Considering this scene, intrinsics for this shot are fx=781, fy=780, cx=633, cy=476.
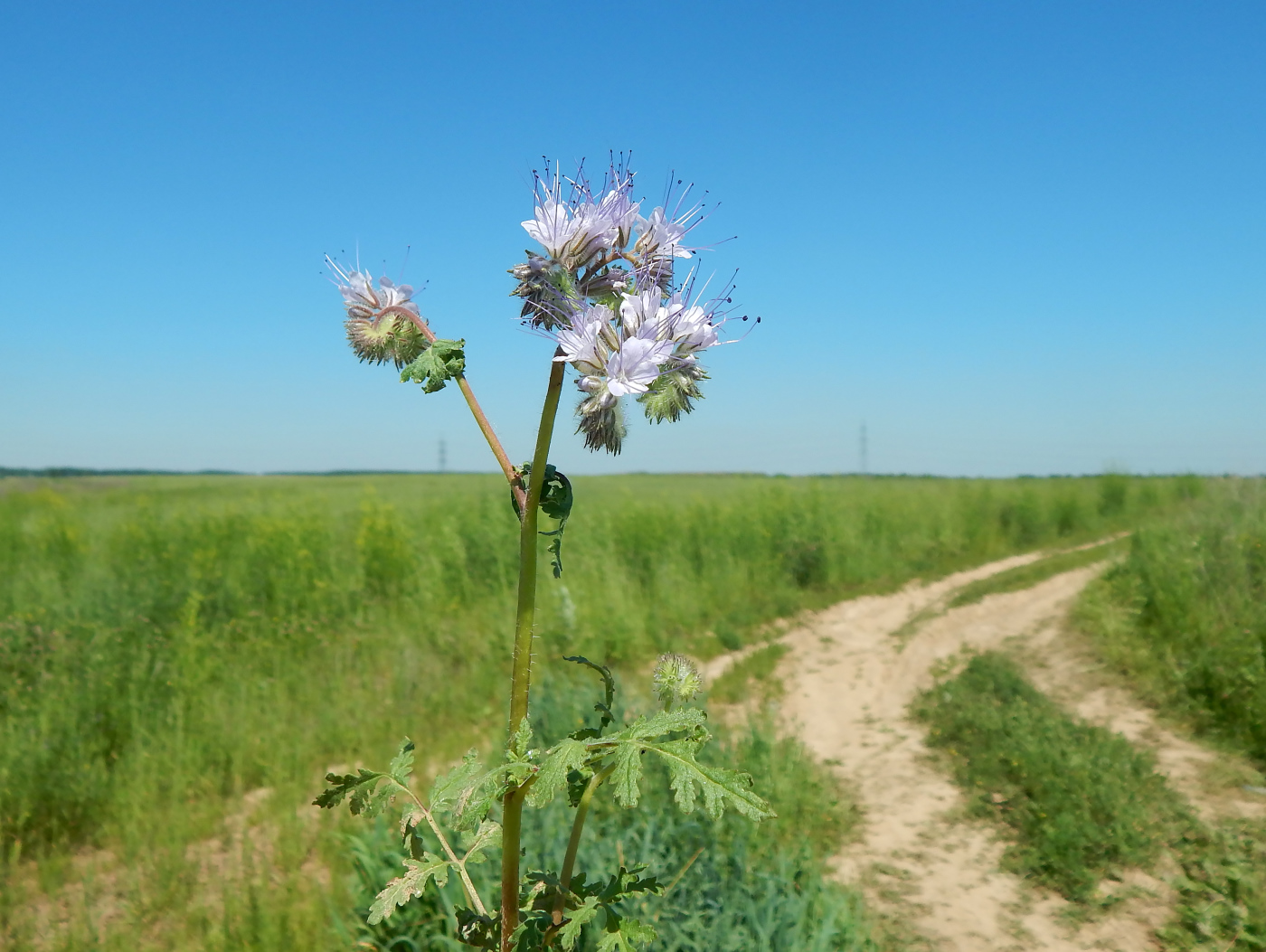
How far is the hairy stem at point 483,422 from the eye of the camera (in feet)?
4.53

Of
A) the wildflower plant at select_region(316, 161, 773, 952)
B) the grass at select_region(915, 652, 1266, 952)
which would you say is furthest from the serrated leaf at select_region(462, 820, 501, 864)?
the grass at select_region(915, 652, 1266, 952)

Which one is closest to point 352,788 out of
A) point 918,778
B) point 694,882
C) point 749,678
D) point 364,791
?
point 364,791

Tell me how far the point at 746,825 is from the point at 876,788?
1894 mm

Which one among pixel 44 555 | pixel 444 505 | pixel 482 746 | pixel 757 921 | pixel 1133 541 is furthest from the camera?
pixel 444 505

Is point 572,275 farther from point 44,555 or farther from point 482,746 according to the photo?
point 44,555

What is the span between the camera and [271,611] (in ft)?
28.8

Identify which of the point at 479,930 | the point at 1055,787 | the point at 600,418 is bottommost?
the point at 1055,787

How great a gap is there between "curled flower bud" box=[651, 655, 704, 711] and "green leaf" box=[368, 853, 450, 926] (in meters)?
0.59

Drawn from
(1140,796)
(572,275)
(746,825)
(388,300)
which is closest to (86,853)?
(746,825)

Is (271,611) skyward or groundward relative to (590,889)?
groundward

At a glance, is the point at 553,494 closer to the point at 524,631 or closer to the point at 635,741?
the point at 524,631

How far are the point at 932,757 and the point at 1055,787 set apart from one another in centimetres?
128

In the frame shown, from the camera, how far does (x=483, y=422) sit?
4.69 feet

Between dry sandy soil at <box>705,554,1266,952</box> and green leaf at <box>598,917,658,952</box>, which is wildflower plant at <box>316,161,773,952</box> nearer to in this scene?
green leaf at <box>598,917,658,952</box>
